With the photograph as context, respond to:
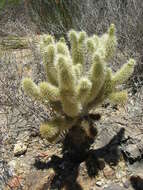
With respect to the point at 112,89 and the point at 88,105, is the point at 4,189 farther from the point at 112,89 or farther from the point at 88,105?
the point at 112,89

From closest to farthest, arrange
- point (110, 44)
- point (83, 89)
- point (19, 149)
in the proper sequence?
point (83, 89)
point (110, 44)
point (19, 149)

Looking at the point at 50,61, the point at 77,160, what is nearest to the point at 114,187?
the point at 77,160

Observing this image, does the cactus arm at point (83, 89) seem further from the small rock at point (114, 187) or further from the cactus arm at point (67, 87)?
the small rock at point (114, 187)

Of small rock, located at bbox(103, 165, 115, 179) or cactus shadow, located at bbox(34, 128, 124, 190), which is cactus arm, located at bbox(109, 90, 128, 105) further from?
small rock, located at bbox(103, 165, 115, 179)

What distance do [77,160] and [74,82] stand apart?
2.81ft

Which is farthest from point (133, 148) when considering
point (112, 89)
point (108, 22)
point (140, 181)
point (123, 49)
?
point (108, 22)

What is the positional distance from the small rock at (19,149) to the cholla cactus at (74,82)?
0.62 m

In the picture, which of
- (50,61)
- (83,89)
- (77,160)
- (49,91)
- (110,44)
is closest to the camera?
(83,89)

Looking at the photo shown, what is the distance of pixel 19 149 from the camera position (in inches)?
126

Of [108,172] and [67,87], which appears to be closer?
[67,87]

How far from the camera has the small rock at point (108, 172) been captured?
282cm

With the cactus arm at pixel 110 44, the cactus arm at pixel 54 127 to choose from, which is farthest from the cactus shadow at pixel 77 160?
the cactus arm at pixel 110 44

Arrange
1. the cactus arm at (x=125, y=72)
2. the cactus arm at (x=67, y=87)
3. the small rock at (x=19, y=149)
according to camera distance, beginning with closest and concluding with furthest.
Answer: the cactus arm at (x=67, y=87) < the cactus arm at (x=125, y=72) < the small rock at (x=19, y=149)

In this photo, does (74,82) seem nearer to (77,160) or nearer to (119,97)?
(119,97)
